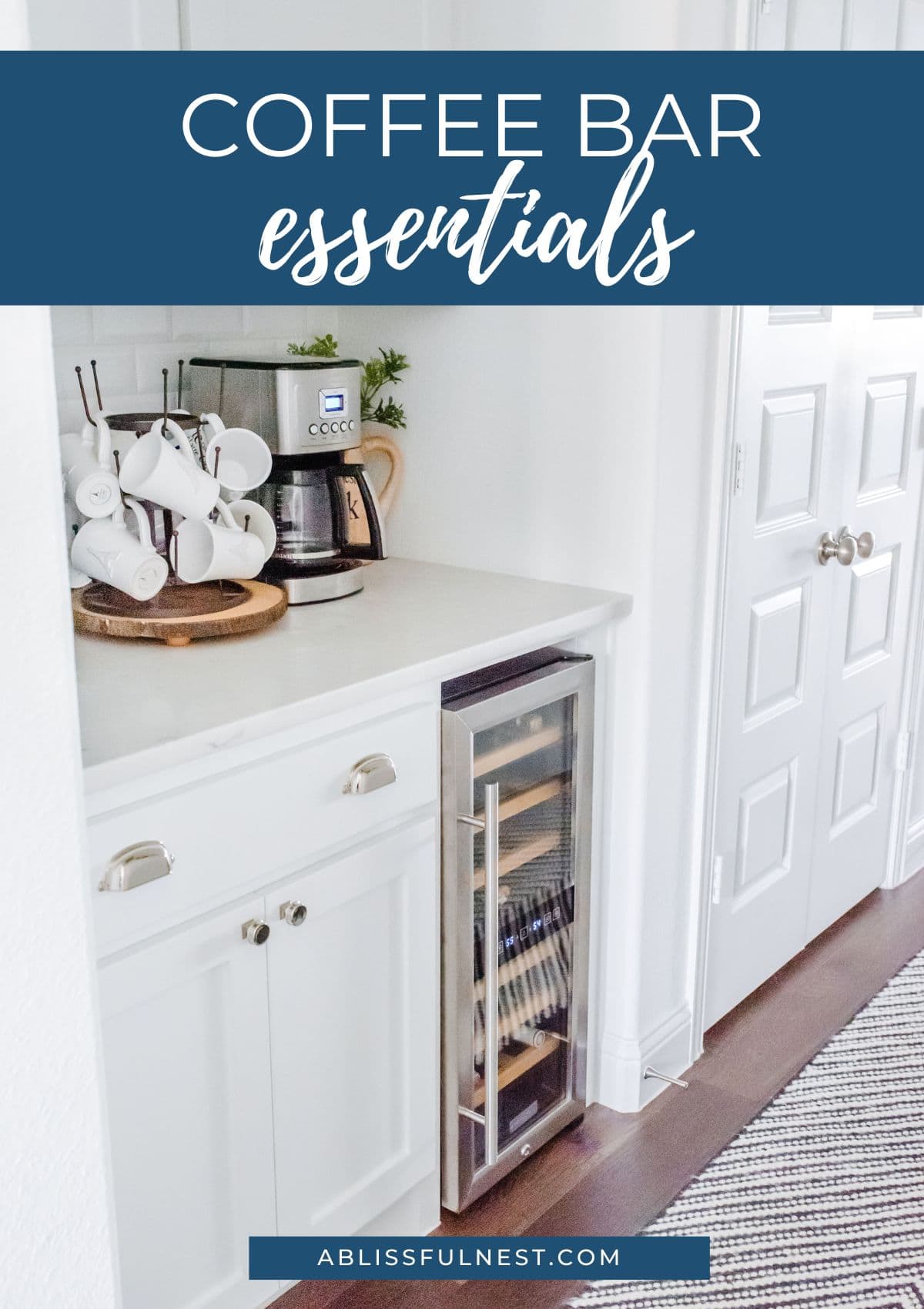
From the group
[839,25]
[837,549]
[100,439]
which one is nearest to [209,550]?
[100,439]

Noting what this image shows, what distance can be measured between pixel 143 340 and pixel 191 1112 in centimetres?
121

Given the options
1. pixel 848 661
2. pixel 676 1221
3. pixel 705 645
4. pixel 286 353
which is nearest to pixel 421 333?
pixel 286 353

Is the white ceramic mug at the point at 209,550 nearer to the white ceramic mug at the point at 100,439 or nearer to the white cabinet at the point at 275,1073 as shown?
the white ceramic mug at the point at 100,439

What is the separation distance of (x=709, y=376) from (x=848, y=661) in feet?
3.10

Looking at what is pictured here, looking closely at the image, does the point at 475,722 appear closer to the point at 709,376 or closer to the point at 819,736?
the point at 709,376

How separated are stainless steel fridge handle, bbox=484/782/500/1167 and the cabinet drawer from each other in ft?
0.32

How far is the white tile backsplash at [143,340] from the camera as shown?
197 cm

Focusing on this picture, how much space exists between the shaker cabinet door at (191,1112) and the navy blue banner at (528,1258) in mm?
265

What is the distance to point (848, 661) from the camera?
2.86 meters

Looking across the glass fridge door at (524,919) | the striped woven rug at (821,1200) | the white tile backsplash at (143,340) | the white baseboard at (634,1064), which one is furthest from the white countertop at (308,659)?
the striped woven rug at (821,1200)

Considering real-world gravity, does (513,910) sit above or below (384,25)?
below

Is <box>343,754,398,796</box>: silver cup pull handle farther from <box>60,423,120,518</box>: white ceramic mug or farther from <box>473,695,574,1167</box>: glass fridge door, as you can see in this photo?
<box>60,423,120,518</box>: white ceramic mug

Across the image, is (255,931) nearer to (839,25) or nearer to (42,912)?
(42,912)

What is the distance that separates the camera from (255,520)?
195 cm
